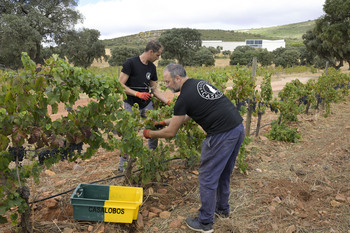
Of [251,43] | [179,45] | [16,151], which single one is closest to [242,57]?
[179,45]

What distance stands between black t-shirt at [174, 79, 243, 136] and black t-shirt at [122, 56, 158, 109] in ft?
4.45

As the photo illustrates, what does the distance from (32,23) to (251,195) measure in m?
23.8

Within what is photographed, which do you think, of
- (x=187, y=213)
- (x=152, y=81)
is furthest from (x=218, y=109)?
(x=152, y=81)

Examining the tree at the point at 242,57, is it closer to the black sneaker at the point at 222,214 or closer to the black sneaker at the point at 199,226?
the black sneaker at the point at 222,214

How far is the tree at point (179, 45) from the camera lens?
3975 cm

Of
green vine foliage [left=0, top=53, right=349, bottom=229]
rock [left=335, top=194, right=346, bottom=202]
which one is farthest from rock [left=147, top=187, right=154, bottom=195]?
rock [left=335, top=194, right=346, bottom=202]

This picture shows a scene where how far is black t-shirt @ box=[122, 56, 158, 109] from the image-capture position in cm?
383

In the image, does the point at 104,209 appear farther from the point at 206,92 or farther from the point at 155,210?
the point at 206,92

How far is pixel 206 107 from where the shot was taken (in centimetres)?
265

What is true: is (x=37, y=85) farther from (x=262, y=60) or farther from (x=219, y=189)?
(x=262, y=60)

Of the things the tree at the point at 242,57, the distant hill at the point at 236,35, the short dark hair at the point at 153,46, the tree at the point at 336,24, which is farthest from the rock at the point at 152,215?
the distant hill at the point at 236,35

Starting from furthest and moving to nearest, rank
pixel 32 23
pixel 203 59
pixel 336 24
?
pixel 203 59 < pixel 336 24 < pixel 32 23

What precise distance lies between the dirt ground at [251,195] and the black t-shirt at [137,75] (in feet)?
4.10

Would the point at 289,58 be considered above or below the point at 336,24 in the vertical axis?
below
